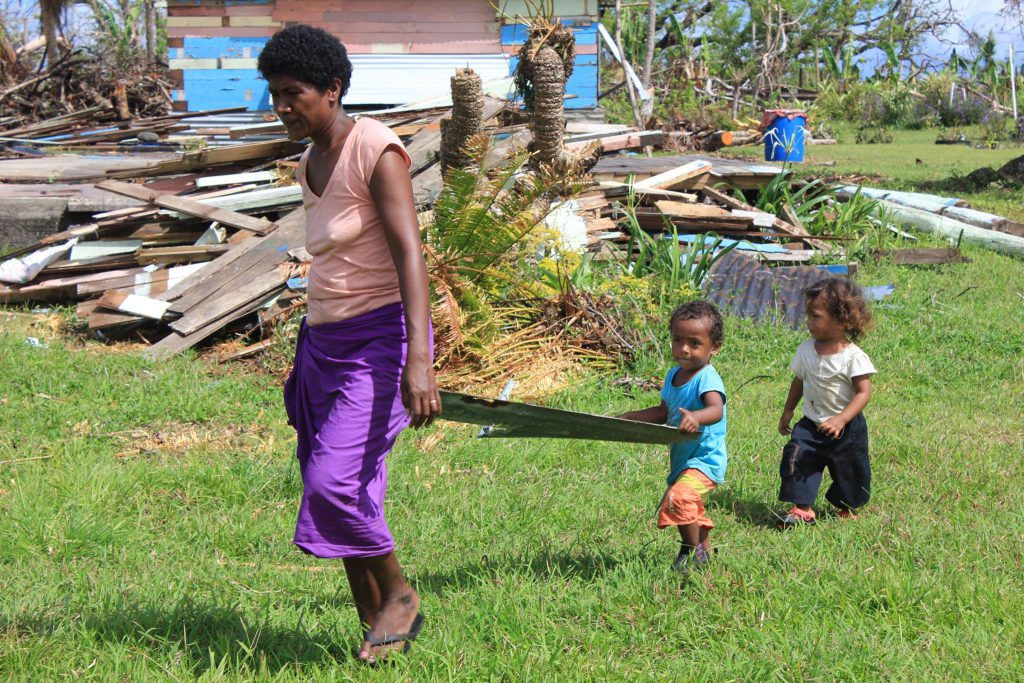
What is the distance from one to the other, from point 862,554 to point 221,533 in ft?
9.21

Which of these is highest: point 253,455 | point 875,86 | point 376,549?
point 875,86

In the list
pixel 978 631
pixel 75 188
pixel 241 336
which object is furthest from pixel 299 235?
pixel 978 631

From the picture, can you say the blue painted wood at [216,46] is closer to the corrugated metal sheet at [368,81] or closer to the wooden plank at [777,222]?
the corrugated metal sheet at [368,81]

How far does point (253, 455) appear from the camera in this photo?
5.52m

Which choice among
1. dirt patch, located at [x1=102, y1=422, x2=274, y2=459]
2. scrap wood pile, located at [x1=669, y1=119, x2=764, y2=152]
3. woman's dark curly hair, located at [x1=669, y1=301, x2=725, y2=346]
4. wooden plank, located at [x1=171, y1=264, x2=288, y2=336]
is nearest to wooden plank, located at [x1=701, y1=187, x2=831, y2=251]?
wooden plank, located at [x1=171, y1=264, x2=288, y2=336]

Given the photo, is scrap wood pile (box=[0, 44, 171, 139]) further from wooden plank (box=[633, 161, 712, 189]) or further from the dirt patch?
the dirt patch

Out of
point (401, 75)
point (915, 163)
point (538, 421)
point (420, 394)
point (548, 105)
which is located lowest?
point (915, 163)

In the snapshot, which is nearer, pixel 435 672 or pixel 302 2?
pixel 435 672

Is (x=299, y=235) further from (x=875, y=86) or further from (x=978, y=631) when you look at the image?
(x=875, y=86)

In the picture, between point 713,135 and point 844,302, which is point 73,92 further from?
point 844,302

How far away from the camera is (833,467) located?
4.61 meters

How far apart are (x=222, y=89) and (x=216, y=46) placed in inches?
27.9

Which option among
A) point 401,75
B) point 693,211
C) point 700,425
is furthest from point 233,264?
point 401,75

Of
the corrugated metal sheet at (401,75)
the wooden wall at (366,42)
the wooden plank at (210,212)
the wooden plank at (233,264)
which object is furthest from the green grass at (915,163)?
the wooden plank at (210,212)
